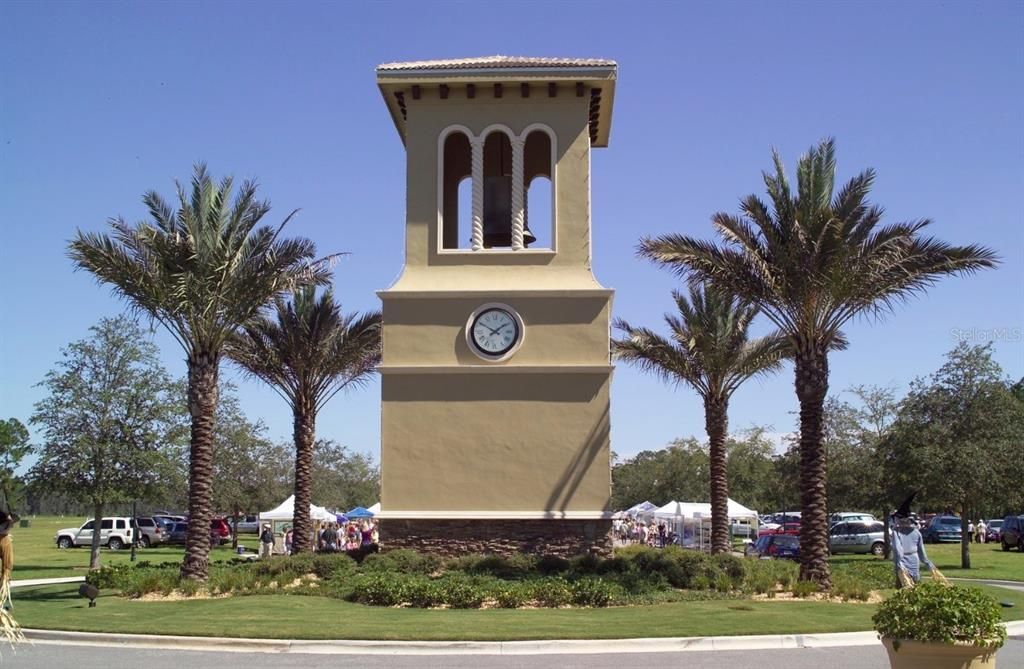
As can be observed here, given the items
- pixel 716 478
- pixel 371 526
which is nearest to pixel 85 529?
pixel 371 526

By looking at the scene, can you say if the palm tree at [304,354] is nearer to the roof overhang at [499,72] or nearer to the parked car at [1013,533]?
the roof overhang at [499,72]

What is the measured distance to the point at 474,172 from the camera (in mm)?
26750

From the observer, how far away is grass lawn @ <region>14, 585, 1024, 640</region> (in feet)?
53.1

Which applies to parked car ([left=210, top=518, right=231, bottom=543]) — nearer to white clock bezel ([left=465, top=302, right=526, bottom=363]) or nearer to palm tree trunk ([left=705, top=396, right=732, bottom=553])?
palm tree trunk ([left=705, top=396, right=732, bottom=553])

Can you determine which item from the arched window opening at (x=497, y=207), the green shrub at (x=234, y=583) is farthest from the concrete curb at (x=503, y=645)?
the arched window opening at (x=497, y=207)

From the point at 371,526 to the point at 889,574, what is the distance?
28.9 metres

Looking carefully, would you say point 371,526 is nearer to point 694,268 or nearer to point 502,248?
point 502,248

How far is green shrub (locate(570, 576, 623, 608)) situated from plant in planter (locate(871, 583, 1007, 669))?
10.5m

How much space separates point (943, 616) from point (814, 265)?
540 inches

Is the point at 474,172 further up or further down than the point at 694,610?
further up

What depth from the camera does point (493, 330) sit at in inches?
1013

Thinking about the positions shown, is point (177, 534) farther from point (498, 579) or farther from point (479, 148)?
point (498, 579)

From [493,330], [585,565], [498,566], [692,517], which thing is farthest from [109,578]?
[692,517]

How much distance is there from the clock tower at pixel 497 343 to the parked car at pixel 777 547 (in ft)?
62.6
